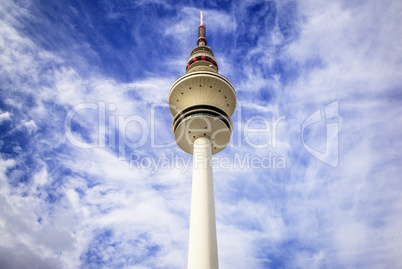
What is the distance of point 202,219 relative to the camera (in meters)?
28.0

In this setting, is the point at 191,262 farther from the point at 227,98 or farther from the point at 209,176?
the point at 227,98

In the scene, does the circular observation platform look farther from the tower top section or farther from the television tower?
the tower top section

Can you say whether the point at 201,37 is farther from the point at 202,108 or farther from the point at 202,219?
the point at 202,219

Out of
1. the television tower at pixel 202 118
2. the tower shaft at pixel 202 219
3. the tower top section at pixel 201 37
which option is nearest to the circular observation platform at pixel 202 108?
the television tower at pixel 202 118

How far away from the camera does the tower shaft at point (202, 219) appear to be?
85.0 feet

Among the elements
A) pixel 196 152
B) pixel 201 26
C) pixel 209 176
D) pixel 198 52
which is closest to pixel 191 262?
pixel 209 176

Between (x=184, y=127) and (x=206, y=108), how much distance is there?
12.8 feet

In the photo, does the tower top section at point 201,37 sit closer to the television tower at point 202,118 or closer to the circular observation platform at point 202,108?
the television tower at point 202,118

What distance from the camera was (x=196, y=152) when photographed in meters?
34.3

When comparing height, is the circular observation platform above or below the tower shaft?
above

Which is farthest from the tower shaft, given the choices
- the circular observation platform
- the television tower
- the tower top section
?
the tower top section

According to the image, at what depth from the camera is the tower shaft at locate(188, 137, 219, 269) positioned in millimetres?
25906

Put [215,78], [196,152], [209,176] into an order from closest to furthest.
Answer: [209,176]
[196,152]
[215,78]

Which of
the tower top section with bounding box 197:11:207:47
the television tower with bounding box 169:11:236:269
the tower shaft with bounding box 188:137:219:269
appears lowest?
the tower shaft with bounding box 188:137:219:269
